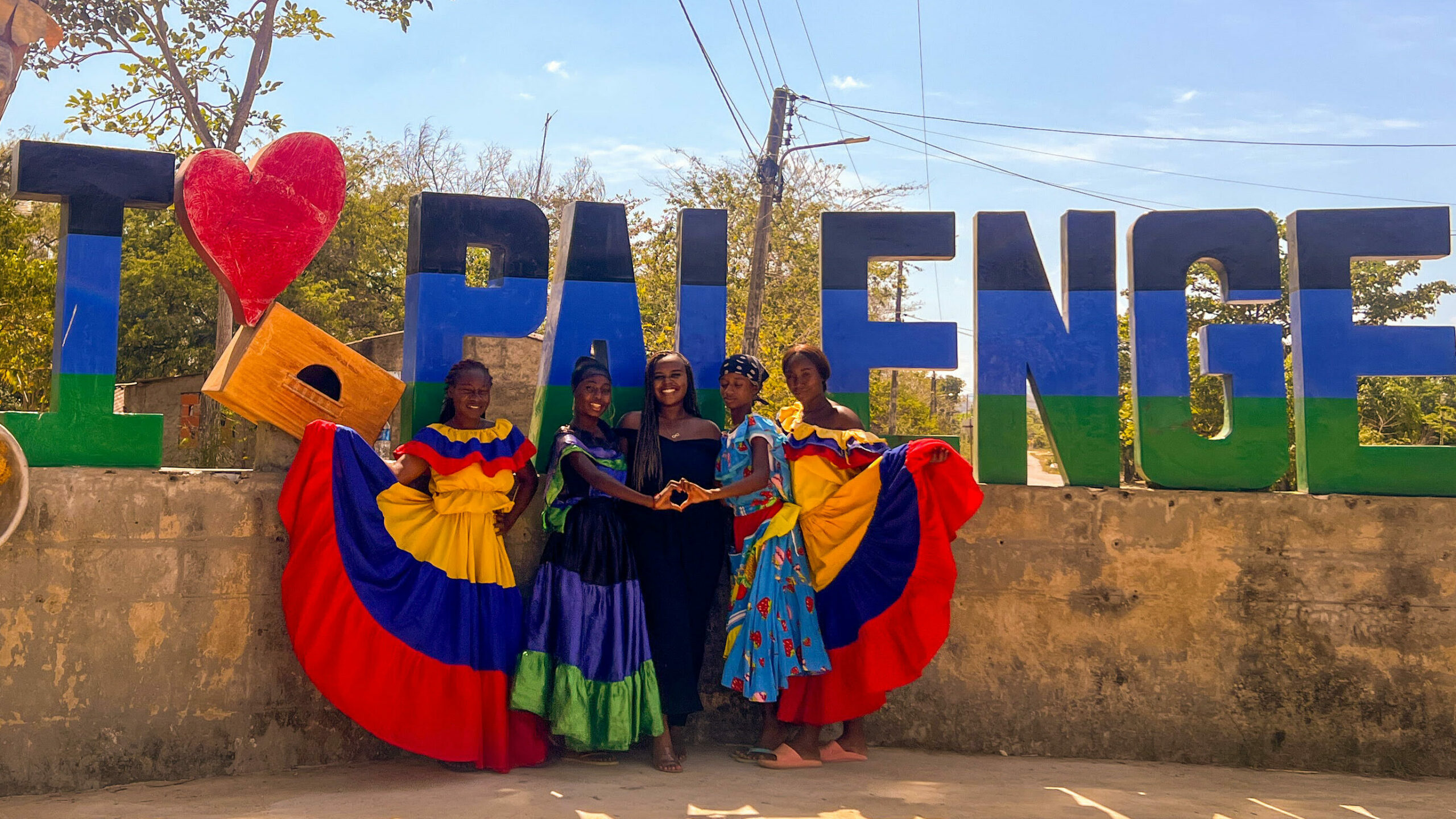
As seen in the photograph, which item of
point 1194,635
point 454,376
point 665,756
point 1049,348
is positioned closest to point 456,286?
point 454,376

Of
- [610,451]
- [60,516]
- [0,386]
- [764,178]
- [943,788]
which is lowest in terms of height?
[943,788]

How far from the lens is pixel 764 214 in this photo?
15.5 m

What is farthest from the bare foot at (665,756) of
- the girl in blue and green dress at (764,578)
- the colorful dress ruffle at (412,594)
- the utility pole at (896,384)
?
the utility pole at (896,384)

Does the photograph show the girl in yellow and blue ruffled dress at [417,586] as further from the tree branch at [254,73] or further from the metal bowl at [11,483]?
the tree branch at [254,73]

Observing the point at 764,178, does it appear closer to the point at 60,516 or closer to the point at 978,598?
the point at 978,598

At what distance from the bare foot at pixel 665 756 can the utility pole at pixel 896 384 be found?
47.0 ft

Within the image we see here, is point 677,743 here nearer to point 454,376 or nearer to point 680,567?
point 680,567

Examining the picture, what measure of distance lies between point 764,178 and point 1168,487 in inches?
456

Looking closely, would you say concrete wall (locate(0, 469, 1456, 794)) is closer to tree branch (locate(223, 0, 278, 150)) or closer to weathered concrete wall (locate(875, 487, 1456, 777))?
weathered concrete wall (locate(875, 487, 1456, 777))

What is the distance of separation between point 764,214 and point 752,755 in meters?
12.0

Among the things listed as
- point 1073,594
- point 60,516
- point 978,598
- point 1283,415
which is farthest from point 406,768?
point 1283,415

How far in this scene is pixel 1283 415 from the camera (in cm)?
491

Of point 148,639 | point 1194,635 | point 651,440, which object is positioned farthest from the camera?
point 1194,635

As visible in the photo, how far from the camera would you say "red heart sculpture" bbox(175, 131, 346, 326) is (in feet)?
14.4
